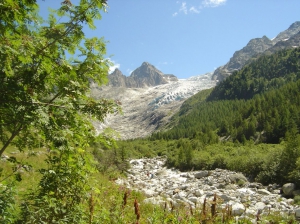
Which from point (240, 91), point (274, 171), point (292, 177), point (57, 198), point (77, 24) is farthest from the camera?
point (240, 91)

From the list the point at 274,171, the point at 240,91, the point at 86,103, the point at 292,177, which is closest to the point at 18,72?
the point at 86,103

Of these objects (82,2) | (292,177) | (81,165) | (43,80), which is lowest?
(292,177)

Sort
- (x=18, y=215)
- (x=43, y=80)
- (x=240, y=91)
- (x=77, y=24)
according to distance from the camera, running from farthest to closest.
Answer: (x=240, y=91)
(x=77, y=24)
(x=43, y=80)
(x=18, y=215)

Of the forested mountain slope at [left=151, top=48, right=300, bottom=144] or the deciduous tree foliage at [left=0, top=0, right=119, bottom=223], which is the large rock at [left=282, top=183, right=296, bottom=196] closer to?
the deciduous tree foliage at [left=0, top=0, right=119, bottom=223]

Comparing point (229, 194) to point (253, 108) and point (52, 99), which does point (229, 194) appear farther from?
point (253, 108)

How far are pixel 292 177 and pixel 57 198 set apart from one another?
1636 cm

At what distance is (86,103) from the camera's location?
408 cm

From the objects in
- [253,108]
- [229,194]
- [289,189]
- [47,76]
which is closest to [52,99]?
[47,76]

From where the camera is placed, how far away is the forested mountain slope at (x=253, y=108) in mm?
50656

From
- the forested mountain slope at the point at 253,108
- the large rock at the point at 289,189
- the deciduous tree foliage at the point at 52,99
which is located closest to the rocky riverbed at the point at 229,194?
the large rock at the point at 289,189

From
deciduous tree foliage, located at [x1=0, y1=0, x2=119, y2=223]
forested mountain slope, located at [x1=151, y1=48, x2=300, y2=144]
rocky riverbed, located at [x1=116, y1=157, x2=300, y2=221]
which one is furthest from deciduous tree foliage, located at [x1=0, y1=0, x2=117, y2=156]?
forested mountain slope, located at [x1=151, y1=48, x2=300, y2=144]

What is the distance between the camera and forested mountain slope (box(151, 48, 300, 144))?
1994 inches

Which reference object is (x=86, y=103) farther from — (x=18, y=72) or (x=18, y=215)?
(x=18, y=215)

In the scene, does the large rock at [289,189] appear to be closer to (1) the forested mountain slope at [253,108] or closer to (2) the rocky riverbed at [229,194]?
(2) the rocky riverbed at [229,194]
